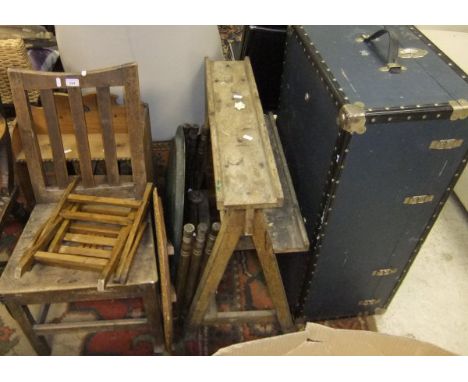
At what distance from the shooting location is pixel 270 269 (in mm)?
1704

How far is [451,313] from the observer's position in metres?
2.14

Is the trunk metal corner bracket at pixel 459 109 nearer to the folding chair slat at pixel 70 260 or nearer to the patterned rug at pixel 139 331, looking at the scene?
the patterned rug at pixel 139 331

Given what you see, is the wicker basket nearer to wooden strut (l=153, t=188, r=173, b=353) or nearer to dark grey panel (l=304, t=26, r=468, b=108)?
wooden strut (l=153, t=188, r=173, b=353)

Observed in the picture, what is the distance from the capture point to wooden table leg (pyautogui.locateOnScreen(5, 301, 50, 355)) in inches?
62.8

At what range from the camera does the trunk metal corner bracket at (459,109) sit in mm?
1256

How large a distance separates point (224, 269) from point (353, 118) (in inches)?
32.3

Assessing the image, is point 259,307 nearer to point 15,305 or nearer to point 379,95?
point 15,305

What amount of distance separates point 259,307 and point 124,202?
86 centimetres

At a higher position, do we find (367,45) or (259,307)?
(367,45)

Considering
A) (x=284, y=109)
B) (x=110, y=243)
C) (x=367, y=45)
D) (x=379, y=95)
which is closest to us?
(x=379, y=95)

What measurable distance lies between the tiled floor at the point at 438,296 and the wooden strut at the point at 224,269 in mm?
555

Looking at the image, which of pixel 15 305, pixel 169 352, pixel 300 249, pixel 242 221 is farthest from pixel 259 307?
pixel 15 305

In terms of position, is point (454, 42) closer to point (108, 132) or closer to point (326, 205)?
point (326, 205)

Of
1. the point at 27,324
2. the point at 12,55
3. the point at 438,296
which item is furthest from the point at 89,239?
the point at 438,296
